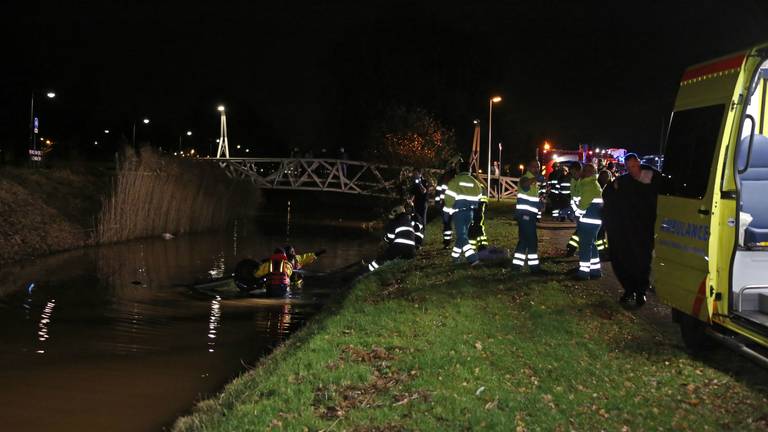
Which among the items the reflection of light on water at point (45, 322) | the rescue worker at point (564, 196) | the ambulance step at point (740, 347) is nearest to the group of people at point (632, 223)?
the ambulance step at point (740, 347)

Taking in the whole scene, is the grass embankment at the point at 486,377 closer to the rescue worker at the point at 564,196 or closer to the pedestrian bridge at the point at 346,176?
the rescue worker at the point at 564,196

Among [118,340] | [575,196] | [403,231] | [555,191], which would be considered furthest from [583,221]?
[555,191]

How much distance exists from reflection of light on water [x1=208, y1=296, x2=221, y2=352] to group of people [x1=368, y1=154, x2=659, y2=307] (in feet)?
10.5

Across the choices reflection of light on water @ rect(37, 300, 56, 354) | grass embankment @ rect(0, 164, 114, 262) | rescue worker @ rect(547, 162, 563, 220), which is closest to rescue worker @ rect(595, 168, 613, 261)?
rescue worker @ rect(547, 162, 563, 220)

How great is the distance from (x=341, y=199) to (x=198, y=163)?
3641 centimetres

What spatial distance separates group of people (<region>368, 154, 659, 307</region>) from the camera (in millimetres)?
9789

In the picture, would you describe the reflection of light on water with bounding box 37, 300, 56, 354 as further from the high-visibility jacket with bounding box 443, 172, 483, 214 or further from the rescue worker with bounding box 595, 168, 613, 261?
the rescue worker with bounding box 595, 168, 613, 261

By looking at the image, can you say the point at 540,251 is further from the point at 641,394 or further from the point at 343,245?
the point at 343,245

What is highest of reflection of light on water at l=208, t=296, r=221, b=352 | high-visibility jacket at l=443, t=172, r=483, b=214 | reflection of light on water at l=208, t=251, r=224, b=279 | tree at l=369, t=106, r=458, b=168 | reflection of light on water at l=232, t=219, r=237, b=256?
tree at l=369, t=106, r=458, b=168

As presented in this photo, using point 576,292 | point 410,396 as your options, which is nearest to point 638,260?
point 576,292

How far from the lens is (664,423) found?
6070 mm

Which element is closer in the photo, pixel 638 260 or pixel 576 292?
pixel 638 260

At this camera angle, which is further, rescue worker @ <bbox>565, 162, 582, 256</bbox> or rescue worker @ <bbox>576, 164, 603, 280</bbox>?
rescue worker @ <bbox>565, 162, 582, 256</bbox>

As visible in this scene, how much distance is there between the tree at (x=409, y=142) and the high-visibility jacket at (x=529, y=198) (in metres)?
26.5
